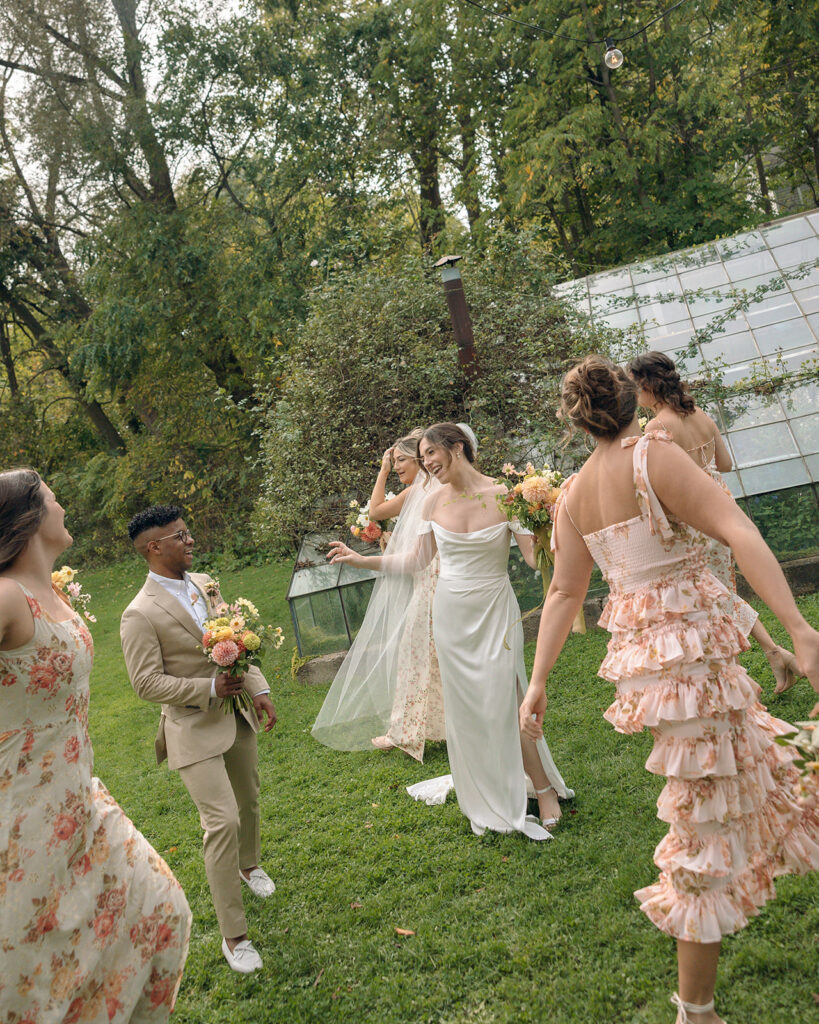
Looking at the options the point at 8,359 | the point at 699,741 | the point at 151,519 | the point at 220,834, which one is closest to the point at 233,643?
the point at 151,519

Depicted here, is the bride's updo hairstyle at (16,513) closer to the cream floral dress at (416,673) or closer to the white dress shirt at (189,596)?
the white dress shirt at (189,596)

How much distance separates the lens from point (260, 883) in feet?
15.3

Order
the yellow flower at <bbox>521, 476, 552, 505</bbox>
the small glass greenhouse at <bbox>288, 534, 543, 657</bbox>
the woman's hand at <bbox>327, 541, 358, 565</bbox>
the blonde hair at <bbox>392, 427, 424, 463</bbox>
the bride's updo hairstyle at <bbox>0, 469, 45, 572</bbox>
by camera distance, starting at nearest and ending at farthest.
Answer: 1. the bride's updo hairstyle at <bbox>0, 469, 45, 572</bbox>
2. the yellow flower at <bbox>521, 476, 552, 505</bbox>
3. the woman's hand at <bbox>327, 541, 358, 565</bbox>
4. the blonde hair at <bbox>392, 427, 424, 463</bbox>
5. the small glass greenhouse at <bbox>288, 534, 543, 657</bbox>

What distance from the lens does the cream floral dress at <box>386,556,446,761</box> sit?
604 cm

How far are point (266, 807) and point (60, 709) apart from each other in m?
3.59

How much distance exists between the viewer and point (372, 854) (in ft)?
16.2

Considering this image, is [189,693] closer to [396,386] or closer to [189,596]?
[189,596]

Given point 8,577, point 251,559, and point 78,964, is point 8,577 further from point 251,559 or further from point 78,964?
point 251,559

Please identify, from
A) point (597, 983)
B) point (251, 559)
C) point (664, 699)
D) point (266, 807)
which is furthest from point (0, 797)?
point (251, 559)

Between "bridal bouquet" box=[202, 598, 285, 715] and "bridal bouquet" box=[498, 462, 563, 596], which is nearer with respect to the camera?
"bridal bouquet" box=[202, 598, 285, 715]

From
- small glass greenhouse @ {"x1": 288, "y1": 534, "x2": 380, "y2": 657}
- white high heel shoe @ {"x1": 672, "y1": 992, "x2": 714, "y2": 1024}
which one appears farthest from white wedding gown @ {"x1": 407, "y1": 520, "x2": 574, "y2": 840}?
small glass greenhouse @ {"x1": 288, "y1": 534, "x2": 380, "y2": 657}

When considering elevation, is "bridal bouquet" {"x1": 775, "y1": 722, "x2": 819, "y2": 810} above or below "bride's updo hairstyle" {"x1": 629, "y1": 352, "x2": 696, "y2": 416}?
below

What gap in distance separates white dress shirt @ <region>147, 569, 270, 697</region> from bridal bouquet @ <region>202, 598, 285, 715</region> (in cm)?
8

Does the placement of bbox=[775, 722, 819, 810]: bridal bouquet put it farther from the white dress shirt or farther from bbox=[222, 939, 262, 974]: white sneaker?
bbox=[222, 939, 262, 974]: white sneaker
